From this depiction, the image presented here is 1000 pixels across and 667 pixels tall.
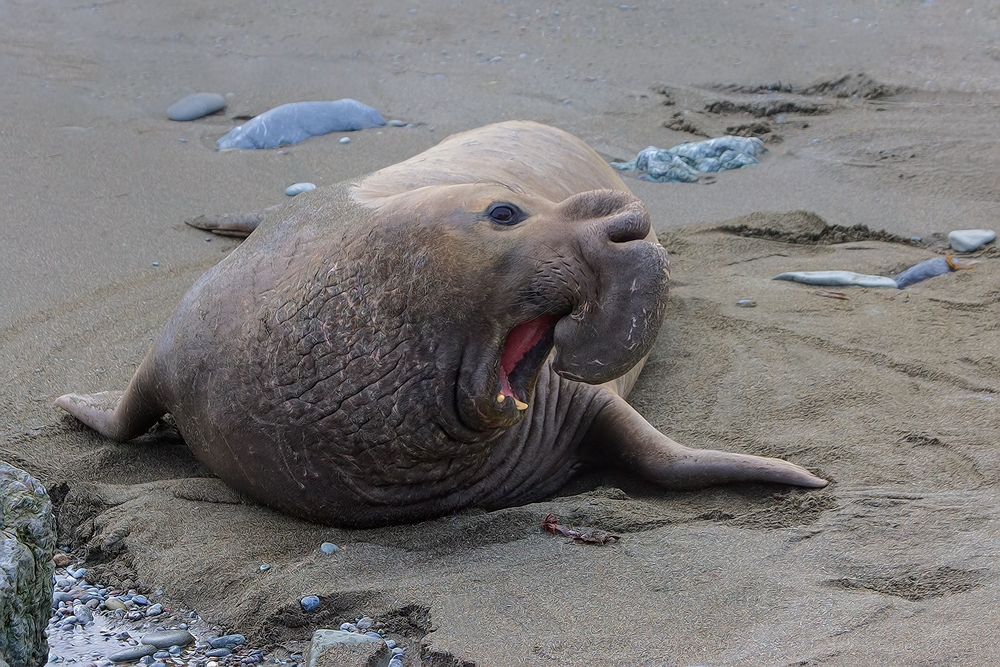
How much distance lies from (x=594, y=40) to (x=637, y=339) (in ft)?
22.7

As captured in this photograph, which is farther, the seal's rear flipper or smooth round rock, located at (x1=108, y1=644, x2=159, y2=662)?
the seal's rear flipper

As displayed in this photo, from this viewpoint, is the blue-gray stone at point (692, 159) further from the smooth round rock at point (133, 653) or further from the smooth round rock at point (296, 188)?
the smooth round rock at point (133, 653)

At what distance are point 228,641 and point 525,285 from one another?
3.88 feet

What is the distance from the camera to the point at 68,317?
4930 mm

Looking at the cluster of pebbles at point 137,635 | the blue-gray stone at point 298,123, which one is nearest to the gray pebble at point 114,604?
the cluster of pebbles at point 137,635

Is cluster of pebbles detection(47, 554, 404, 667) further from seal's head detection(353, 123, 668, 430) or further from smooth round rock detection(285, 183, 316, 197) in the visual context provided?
smooth round rock detection(285, 183, 316, 197)

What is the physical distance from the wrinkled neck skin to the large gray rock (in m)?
0.75

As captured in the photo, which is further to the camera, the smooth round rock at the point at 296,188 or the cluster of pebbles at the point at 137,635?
the smooth round rock at the point at 296,188

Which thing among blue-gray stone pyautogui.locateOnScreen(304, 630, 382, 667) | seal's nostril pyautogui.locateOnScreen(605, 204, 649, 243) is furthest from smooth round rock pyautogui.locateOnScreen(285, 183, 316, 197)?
blue-gray stone pyautogui.locateOnScreen(304, 630, 382, 667)

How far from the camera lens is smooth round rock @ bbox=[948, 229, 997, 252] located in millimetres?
5812

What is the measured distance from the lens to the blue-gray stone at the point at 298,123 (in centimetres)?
712

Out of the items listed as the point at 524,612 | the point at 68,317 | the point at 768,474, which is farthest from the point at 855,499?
the point at 68,317

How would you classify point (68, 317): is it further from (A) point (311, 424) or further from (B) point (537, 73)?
(B) point (537, 73)

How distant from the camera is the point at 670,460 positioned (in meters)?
3.75
